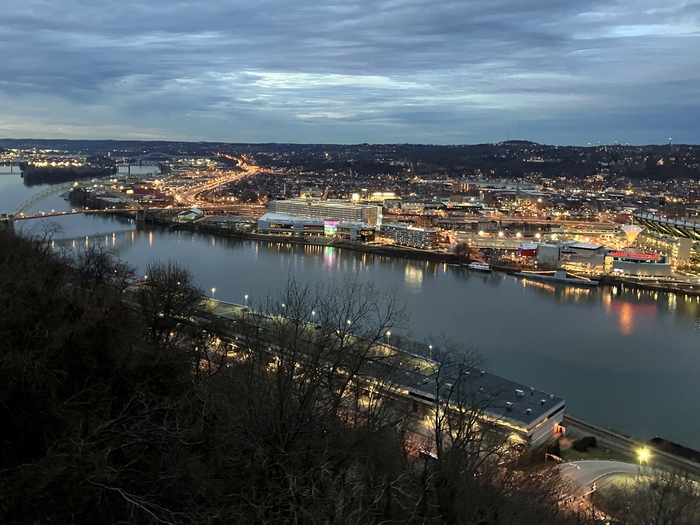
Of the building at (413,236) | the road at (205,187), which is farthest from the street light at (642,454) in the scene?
the road at (205,187)

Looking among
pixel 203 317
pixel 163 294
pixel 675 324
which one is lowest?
pixel 675 324

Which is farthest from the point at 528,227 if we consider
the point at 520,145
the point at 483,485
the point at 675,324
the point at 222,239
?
the point at 520,145

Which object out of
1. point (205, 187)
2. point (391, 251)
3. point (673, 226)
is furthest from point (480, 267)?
point (205, 187)

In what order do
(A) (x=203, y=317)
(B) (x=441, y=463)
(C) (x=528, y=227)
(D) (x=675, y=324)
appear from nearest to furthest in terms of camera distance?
(B) (x=441, y=463) → (A) (x=203, y=317) → (D) (x=675, y=324) → (C) (x=528, y=227)

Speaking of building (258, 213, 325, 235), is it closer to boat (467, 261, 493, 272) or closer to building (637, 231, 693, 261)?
boat (467, 261, 493, 272)

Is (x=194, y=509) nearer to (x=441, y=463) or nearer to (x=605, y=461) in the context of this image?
(x=441, y=463)

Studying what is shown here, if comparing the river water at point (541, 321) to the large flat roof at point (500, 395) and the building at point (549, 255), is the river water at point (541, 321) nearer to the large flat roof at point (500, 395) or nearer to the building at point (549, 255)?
the large flat roof at point (500, 395)

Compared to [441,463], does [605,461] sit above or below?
below

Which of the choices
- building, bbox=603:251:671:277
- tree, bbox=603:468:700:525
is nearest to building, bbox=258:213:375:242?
building, bbox=603:251:671:277
